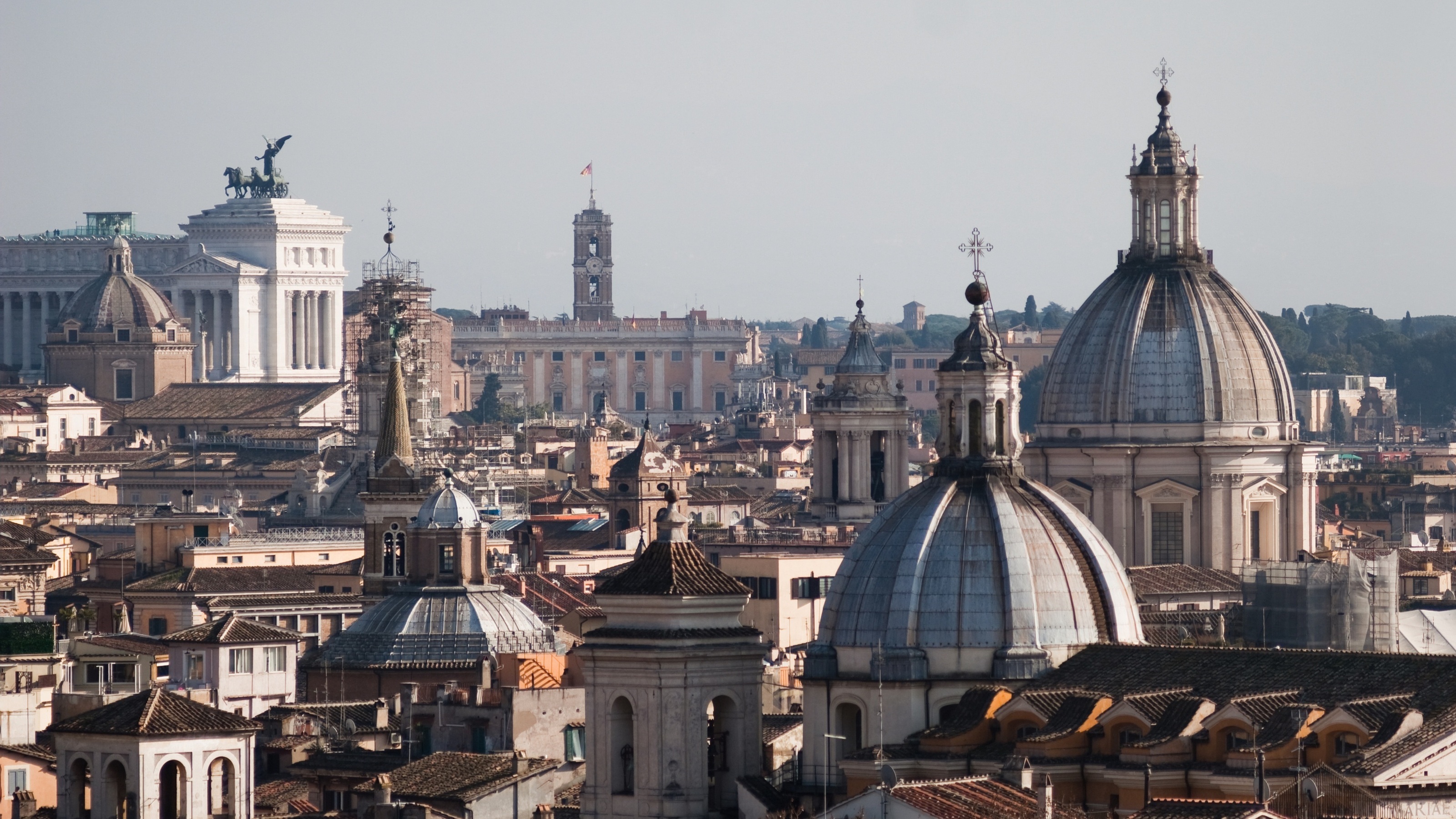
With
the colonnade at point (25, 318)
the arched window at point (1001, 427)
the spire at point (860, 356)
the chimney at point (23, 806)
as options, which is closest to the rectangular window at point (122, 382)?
the colonnade at point (25, 318)

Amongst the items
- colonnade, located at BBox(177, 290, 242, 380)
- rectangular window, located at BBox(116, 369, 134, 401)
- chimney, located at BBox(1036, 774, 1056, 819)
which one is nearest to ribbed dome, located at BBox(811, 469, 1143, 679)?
chimney, located at BBox(1036, 774, 1056, 819)

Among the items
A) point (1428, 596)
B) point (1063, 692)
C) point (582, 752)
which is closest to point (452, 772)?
point (582, 752)

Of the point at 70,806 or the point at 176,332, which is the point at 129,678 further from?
the point at 176,332

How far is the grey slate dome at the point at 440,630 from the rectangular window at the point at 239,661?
1800 millimetres

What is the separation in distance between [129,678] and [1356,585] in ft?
54.9

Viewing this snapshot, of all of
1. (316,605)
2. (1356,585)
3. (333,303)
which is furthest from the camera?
(333,303)

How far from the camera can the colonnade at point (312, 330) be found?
176 m

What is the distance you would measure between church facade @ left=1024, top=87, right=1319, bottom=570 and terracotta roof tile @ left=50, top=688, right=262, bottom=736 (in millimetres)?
22580

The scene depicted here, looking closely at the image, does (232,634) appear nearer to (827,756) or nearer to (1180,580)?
(1180,580)

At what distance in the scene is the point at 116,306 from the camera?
153375 mm

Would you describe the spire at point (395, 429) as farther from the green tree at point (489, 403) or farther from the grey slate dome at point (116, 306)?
the green tree at point (489, 403)

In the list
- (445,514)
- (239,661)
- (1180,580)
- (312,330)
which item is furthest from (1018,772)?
(312,330)

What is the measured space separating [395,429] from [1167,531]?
521 inches

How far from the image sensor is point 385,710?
5706 cm
